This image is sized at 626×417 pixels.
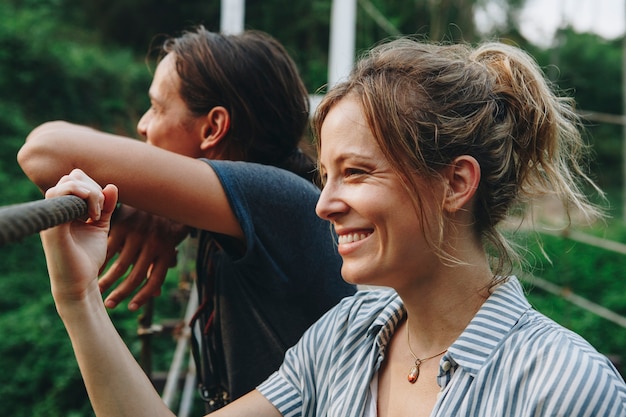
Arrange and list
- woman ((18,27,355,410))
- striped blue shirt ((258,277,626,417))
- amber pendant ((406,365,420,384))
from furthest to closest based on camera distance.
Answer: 1. woman ((18,27,355,410))
2. amber pendant ((406,365,420,384))
3. striped blue shirt ((258,277,626,417))

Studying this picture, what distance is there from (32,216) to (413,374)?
70 centimetres

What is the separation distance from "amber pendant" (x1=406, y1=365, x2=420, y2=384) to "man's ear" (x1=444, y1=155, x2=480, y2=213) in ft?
0.87

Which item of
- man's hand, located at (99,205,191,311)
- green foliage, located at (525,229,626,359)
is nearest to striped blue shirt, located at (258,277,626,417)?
man's hand, located at (99,205,191,311)

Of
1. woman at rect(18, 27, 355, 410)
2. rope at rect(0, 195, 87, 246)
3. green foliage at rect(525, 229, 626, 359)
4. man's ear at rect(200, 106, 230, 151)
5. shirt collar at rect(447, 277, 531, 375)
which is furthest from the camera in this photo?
green foliage at rect(525, 229, 626, 359)

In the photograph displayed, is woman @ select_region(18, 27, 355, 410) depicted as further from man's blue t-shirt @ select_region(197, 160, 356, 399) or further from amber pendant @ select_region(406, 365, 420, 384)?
amber pendant @ select_region(406, 365, 420, 384)

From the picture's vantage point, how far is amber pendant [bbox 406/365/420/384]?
1229mm

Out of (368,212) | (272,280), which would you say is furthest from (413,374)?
(272,280)

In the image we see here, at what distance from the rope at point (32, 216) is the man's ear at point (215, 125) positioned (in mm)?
754

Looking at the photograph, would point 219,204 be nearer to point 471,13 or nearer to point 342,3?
point 342,3

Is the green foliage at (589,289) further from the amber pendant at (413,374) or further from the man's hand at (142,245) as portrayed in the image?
the amber pendant at (413,374)

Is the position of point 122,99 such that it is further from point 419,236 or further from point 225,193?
point 419,236

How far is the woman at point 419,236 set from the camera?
3.76ft

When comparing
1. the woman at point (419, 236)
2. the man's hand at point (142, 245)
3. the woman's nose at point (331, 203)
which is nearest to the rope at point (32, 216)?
the woman at point (419, 236)

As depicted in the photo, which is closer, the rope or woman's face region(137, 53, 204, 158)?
the rope
